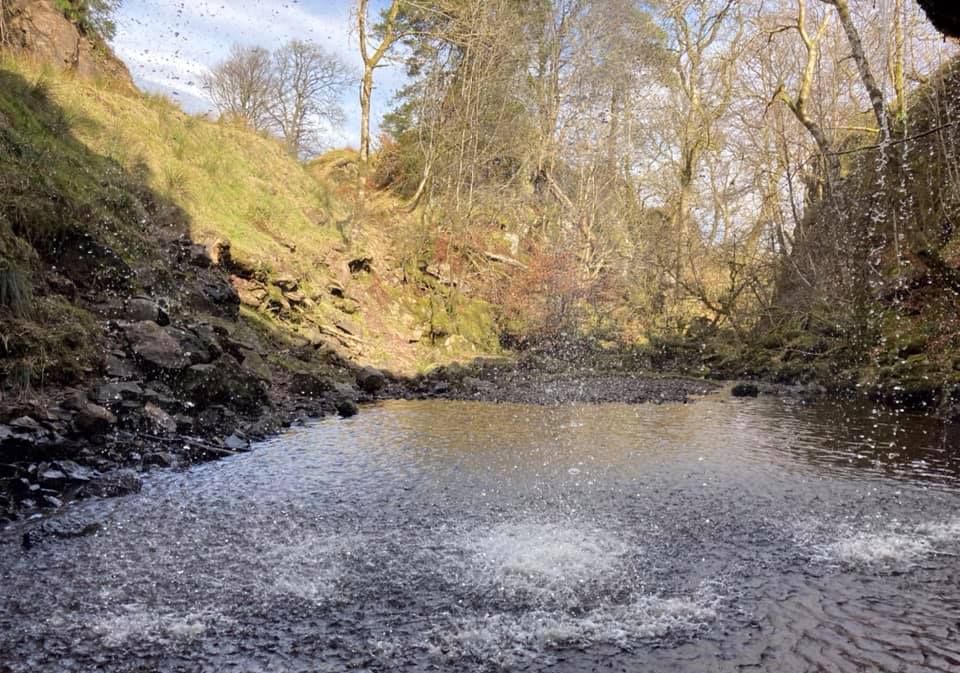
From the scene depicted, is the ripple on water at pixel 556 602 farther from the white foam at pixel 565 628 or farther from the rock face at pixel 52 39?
the rock face at pixel 52 39

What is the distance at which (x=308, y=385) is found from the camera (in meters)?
12.7

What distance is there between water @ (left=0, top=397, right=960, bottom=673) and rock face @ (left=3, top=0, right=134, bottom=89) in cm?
1367

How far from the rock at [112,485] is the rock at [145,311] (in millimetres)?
3673

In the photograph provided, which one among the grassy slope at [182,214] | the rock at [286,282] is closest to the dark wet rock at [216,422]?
the grassy slope at [182,214]

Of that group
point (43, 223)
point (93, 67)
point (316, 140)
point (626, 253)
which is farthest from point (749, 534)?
point (316, 140)

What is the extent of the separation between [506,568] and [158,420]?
5704 mm

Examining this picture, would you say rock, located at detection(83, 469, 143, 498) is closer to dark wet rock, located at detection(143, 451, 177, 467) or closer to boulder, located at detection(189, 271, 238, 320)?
dark wet rock, located at detection(143, 451, 177, 467)

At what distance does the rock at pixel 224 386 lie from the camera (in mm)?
9195

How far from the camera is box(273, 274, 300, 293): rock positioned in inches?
641

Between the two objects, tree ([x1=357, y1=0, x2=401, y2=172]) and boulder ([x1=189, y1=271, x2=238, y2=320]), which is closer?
boulder ([x1=189, y1=271, x2=238, y2=320])

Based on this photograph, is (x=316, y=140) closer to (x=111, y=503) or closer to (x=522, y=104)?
(x=522, y=104)

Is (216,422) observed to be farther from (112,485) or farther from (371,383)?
(371,383)

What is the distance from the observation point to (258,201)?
19.3 m

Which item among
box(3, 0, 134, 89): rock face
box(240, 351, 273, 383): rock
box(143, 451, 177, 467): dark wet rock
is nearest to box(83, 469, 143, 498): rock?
box(143, 451, 177, 467): dark wet rock
